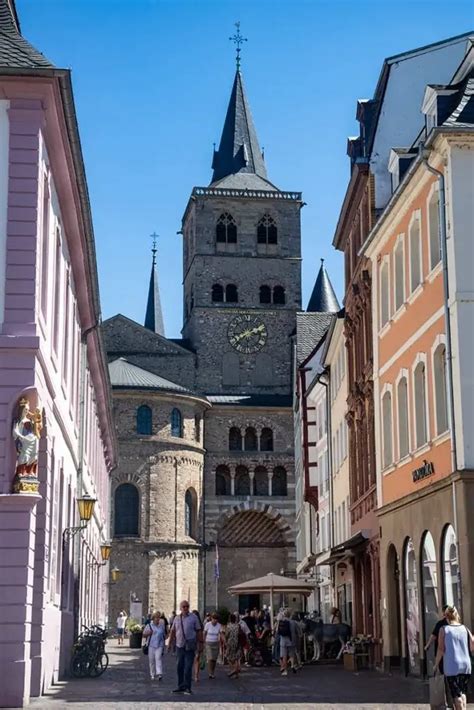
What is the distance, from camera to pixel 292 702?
64.6ft

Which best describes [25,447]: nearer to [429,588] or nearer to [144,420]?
[429,588]

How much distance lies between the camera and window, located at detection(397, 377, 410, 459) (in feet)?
89.0

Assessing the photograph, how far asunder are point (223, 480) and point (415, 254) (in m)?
57.2

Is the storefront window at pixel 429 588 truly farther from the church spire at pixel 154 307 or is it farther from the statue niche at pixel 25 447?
the church spire at pixel 154 307

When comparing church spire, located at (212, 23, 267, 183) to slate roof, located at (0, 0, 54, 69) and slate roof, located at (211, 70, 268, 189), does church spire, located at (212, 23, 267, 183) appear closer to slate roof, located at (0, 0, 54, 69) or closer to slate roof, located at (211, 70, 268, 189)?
slate roof, located at (211, 70, 268, 189)

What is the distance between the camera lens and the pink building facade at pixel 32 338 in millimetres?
17672

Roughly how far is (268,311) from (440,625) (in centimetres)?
7113

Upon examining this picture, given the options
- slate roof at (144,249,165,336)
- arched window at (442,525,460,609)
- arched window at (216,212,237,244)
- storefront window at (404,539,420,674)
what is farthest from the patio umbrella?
slate roof at (144,249,165,336)

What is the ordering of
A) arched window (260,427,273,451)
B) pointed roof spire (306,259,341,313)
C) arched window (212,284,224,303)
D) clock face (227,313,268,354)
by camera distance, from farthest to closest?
pointed roof spire (306,259,341,313) < arched window (212,284,224,303) < clock face (227,313,268,354) < arched window (260,427,273,451)

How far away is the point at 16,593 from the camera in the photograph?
1758cm

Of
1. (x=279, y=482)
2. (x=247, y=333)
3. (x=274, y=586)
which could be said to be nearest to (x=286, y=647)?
(x=274, y=586)

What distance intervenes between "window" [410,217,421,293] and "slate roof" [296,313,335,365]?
44.0 metres

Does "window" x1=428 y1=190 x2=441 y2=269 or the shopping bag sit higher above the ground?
"window" x1=428 y1=190 x2=441 y2=269

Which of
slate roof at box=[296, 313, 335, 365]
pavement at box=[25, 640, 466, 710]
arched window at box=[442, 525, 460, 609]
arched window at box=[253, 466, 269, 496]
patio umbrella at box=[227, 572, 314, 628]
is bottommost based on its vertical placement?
pavement at box=[25, 640, 466, 710]
